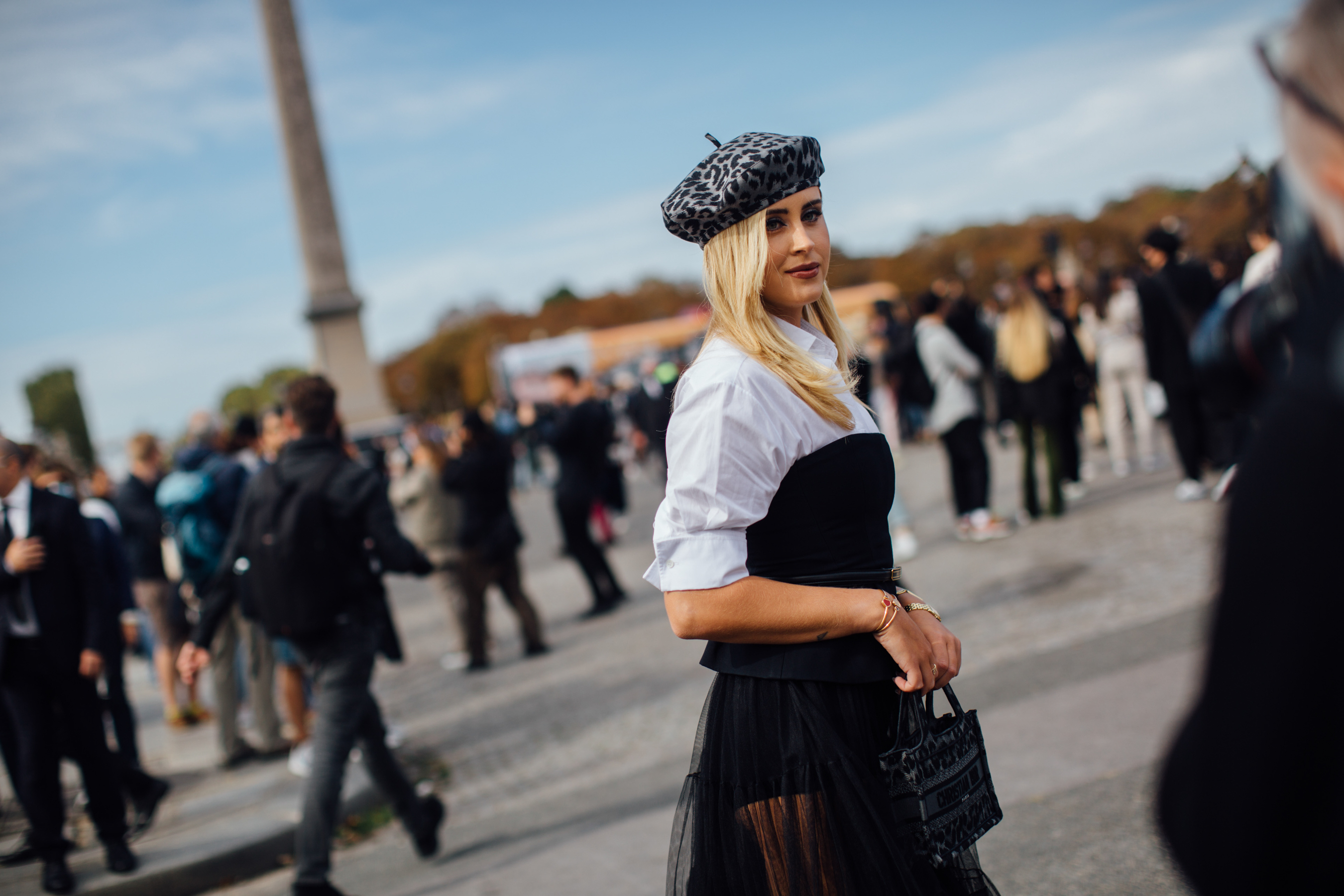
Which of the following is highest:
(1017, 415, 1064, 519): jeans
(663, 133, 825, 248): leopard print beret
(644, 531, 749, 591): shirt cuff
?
(663, 133, 825, 248): leopard print beret

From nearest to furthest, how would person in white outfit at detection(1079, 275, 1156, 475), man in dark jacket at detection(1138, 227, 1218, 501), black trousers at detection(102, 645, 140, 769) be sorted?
black trousers at detection(102, 645, 140, 769), man in dark jacket at detection(1138, 227, 1218, 501), person in white outfit at detection(1079, 275, 1156, 475)

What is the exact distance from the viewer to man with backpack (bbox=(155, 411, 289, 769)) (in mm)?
6742

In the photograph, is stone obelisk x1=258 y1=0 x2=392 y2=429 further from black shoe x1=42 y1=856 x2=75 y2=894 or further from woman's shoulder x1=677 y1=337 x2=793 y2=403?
woman's shoulder x1=677 y1=337 x2=793 y2=403

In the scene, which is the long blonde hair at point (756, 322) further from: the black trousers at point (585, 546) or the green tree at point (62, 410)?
the green tree at point (62, 410)

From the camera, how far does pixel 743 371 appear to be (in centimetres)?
184

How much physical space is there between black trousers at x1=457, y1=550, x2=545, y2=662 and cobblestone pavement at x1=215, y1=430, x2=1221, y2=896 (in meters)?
0.24

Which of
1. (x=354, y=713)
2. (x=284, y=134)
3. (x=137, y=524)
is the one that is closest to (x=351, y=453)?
(x=137, y=524)

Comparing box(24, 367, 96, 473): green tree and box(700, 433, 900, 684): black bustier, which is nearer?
box(700, 433, 900, 684): black bustier

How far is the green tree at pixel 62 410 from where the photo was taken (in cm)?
7538

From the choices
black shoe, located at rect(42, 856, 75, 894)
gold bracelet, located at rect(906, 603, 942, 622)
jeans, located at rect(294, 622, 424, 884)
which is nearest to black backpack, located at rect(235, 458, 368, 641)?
jeans, located at rect(294, 622, 424, 884)

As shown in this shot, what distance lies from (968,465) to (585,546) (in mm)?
3236

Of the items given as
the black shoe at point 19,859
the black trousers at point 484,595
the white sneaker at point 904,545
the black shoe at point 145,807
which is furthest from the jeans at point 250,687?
the white sneaker at point 904,545

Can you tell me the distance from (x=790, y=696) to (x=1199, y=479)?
7.70m

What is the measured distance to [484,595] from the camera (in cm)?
851
